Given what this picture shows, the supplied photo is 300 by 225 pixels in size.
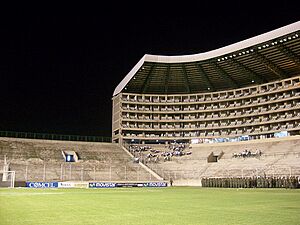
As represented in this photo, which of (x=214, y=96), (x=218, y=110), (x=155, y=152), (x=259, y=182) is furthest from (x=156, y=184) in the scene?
(x=214, y=96)

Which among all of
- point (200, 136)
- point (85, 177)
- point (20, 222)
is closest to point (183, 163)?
point (200, 136)

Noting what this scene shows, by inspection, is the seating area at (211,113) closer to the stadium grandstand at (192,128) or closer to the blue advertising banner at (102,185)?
the stadium grandstand at (192,128)

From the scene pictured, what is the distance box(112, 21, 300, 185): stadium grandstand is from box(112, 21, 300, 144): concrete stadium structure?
185 millimetres

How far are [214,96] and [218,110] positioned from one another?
4416 mm

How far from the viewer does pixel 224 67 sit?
7838 cm

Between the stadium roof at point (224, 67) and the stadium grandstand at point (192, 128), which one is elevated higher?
the stadium roof at point (224, 67)

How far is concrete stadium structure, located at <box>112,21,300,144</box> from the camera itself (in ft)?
237

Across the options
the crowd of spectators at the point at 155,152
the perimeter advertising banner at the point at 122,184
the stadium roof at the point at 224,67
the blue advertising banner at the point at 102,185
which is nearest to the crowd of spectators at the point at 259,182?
the perimeter advertising banner at the point at 122,184

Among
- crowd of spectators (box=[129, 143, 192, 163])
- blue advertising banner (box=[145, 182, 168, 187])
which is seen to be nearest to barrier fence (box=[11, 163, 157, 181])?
blue advertising banner (box=[145, 182, 168, 187])

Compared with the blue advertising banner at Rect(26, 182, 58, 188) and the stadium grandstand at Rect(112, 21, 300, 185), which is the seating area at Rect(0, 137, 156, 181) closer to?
the blue advertising banner at Rect(26, 182, 58, 188)

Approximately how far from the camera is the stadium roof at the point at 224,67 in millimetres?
64125

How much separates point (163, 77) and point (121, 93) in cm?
1173

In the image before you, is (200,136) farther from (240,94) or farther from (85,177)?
(85,177)

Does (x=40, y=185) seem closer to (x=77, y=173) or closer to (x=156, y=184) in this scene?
(x=77, y=173)
